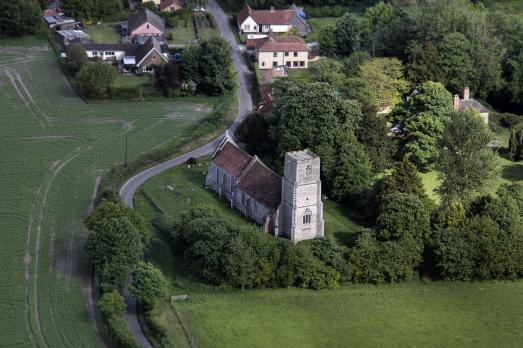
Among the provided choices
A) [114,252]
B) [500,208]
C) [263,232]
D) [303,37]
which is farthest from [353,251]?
[303,37]

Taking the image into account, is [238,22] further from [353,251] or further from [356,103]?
[353,251]

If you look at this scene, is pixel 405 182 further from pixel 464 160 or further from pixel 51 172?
pixel 51 172

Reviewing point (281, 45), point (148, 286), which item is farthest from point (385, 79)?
point (148, 286)

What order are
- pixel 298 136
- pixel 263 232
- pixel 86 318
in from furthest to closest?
pixel 298 136, pixel 263 232, pixel 86 318

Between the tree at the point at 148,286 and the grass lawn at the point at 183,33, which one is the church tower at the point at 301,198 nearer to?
the tree at the point at 148,286

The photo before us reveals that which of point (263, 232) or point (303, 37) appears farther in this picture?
point (303, 37)

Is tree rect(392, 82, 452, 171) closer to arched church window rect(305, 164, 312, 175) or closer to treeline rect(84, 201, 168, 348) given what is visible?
arched church window rect(305, 164, 312, 175)
